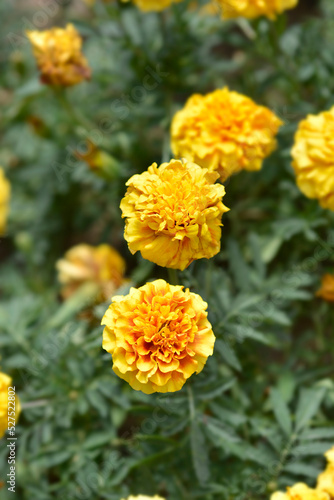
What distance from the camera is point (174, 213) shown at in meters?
0.94

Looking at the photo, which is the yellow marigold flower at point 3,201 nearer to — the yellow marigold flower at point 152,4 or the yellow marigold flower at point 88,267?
the yellow marigold flower at point 88,267

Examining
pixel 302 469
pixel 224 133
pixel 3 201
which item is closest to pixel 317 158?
pixel 224 133

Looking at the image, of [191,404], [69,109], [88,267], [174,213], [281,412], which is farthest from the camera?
[88,267]

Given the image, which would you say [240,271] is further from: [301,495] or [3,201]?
[3,201]

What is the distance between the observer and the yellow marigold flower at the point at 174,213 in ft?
3.10

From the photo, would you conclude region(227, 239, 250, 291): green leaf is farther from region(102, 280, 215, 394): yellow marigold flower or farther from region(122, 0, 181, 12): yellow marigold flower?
region(122, 0, 181, 12): yellow marigold flower

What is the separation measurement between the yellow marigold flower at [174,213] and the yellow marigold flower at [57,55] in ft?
2.16

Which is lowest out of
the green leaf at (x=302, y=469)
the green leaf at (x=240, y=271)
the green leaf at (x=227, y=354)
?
the green leaf at (x=302, y=469)

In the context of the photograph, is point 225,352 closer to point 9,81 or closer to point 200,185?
point 200,185

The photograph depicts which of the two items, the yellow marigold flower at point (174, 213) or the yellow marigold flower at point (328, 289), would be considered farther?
the yellow marigold flower at point (328, 289)

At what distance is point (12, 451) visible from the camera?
143 centimetres

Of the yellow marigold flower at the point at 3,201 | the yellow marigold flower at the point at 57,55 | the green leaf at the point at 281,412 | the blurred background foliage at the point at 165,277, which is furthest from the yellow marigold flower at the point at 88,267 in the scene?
the green leaf at the point at 281,412

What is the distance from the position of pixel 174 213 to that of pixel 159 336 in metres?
0.20

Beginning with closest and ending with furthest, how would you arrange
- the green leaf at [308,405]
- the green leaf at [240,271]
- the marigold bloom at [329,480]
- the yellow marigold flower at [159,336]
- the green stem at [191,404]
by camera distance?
the yellow marigold flower at [159,336] < the marigold bloom at [329,480] < the green stem at [191,404] < the green leaf at [308,405] < the green leaf at [240,271]
